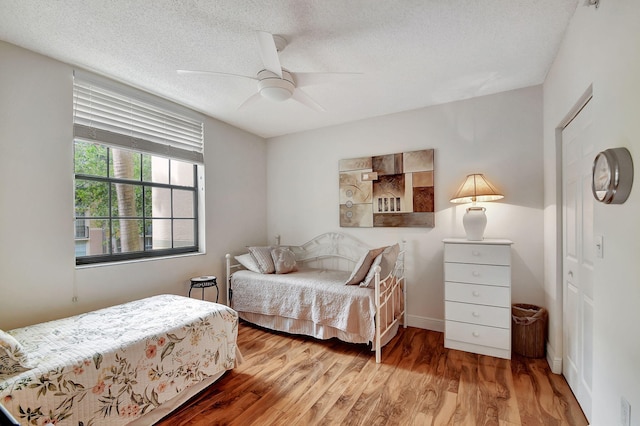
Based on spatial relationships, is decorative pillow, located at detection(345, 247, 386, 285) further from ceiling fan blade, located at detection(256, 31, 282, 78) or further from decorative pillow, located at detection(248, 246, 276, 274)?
ceiling fan blade, located at detection(256, 31, 282, 78)

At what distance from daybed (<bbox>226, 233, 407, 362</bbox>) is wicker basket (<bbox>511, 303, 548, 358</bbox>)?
3.61 feet

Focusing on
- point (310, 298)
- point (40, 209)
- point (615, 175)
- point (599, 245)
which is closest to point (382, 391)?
point (310, 298)

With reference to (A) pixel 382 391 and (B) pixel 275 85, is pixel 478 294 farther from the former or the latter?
(B) pixel 275 85

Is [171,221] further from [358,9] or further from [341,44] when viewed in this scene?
[358,9]

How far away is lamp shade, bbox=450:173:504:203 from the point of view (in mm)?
2680

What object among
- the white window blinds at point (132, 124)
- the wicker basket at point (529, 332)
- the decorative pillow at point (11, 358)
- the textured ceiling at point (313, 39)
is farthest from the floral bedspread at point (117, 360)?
the wicker basket at point (529, 332)

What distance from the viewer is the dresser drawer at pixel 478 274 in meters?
2.51

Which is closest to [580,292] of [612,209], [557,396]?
[557,396]

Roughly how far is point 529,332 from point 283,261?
8.49 feet

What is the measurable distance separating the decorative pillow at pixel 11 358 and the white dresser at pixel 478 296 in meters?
3.05

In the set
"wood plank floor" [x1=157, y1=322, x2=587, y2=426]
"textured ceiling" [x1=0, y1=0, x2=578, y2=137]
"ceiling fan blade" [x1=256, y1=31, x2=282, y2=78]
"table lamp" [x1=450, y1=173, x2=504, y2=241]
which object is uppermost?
"textured ceiling" [x1=0, y1=0, x2=578, y2=137]

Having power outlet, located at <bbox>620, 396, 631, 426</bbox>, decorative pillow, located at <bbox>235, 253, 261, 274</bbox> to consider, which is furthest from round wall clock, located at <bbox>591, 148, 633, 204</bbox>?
decorative pillow, located at <bbox>235, 253, 261, 274</bbox>

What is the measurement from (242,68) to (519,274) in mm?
3277

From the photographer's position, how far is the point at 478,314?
260cm
